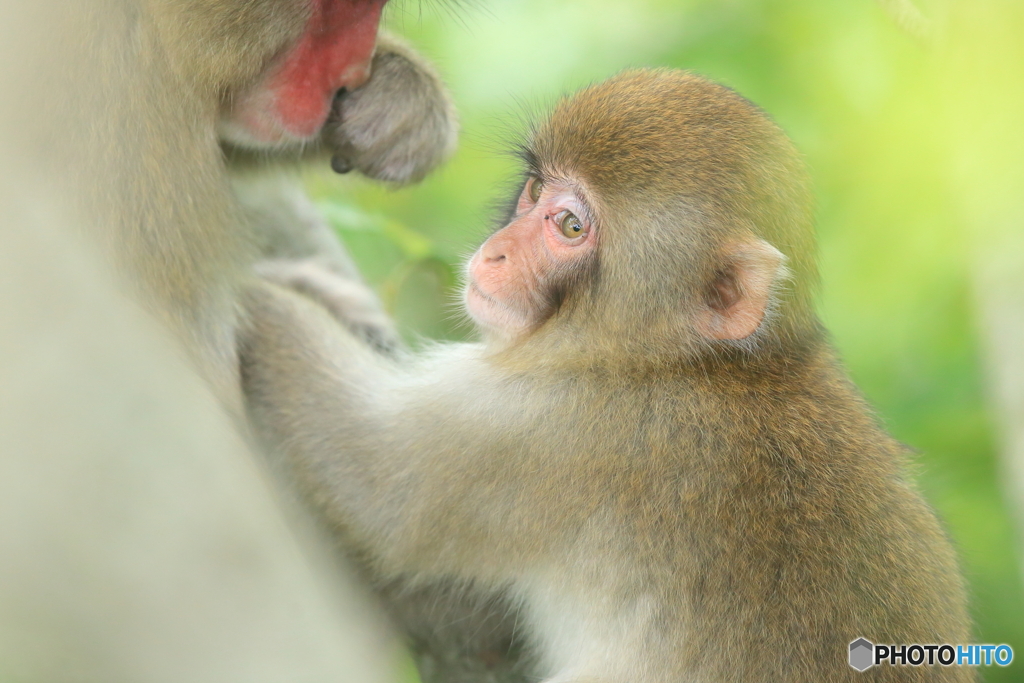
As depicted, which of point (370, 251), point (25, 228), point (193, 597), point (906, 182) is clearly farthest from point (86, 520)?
point (906, 182)

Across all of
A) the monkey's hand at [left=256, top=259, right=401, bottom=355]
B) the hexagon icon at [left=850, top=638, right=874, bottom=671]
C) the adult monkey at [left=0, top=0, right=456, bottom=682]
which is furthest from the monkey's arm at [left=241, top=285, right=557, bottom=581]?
the hexagon icon at [left=850, top=638, right=874, bottom=671]

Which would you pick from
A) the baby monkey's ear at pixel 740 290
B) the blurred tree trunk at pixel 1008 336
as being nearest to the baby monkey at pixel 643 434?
the baby monkey's ear at pixel 740 290

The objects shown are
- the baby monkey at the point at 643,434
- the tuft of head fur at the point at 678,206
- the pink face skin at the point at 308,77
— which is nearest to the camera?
the baby monkey at the point at 643,434

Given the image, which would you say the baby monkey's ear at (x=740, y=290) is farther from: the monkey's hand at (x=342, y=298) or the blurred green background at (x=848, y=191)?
the monkey's hand at (x=342, y=298)

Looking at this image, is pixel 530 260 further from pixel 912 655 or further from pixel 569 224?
pixel 912 655

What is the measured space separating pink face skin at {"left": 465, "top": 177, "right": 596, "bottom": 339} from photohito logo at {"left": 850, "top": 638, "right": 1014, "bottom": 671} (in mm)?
1240

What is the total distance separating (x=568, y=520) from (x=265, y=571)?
1145 millimetres

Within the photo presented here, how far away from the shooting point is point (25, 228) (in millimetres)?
1860

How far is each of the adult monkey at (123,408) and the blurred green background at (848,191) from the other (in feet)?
3.22

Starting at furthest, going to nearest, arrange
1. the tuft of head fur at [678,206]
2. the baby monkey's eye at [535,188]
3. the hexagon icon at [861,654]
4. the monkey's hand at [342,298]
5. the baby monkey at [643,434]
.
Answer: the monkey's hand at [342,298] < the baby monkey's eye at [535,188] < the tuft of head fur at [678,206] < the baby monkey at [643,434] < the hexagon icon at [861,654]

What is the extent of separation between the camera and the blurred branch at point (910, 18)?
2.62m

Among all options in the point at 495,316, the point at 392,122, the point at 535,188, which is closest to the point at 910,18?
the point at 535,188

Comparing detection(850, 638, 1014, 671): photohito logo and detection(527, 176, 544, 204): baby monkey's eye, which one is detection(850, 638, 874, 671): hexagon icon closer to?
detection(850, 638, 1014, 671): photohito logo

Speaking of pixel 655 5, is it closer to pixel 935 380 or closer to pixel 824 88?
pixel 824 88
